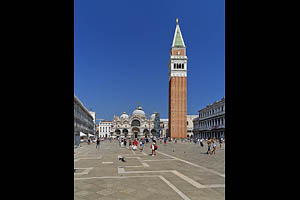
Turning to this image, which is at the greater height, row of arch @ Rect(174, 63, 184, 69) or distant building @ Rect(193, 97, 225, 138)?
row of arch @ Rect(174, 63, 184, 69)

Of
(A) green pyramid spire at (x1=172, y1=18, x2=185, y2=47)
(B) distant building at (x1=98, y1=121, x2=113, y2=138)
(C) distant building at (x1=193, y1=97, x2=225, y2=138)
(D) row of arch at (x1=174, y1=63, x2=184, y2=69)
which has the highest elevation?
(A) green pyramid spire at (x1=172, y1=18, x2=185, y2=47)

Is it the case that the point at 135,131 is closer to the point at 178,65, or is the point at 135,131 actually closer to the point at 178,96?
the point at 178,96

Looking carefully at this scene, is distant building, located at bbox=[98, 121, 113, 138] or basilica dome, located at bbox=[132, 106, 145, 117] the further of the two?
distant building, located at bbox=[98, 121, 113, 138]

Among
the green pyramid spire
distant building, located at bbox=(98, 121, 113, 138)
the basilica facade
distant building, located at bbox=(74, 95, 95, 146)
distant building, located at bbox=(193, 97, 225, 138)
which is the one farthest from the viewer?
distant building, located at bbox=(98, 121, 113, 138)

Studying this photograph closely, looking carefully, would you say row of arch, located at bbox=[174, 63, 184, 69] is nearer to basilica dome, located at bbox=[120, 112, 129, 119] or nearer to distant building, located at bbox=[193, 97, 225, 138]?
distant building, located at bbox=[193, 97, 225, 138]

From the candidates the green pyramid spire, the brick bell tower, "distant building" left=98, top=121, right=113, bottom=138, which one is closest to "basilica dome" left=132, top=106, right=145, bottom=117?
"distant building" left=98, top=121, right=113, bottom=138

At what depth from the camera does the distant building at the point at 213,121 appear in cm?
5309

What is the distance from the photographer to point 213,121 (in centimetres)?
5931

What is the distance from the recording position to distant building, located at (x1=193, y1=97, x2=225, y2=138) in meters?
53.1
